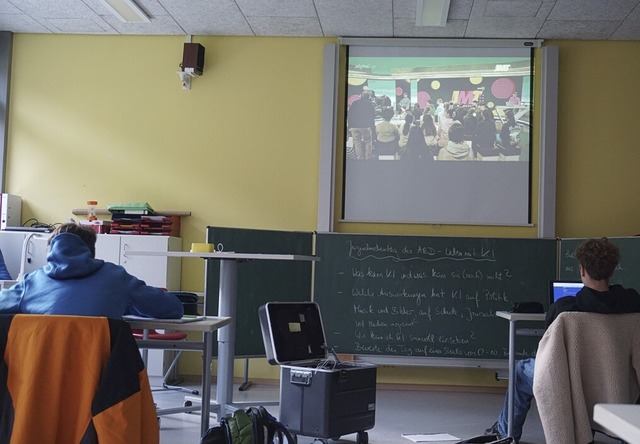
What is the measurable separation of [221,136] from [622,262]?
3466 millimetres

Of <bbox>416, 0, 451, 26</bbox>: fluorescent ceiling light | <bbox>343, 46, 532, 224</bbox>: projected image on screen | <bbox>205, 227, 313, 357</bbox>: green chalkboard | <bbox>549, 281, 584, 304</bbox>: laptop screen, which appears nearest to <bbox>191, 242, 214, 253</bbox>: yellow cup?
<bbox>205, 227, 313, 357</bbox>: green chalkboard

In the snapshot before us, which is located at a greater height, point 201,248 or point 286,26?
point 286,26

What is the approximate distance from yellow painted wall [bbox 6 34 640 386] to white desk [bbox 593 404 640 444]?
5.04 meters

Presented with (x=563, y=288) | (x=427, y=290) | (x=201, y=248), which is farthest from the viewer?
(x=427, y=290)

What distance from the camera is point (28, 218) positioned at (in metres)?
6.58

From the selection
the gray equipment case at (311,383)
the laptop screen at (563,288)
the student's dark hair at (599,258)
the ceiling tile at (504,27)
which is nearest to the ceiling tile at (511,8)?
the ceiling tile at (504,27)

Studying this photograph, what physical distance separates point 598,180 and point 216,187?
129 inches

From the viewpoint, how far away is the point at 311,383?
403 centimetres

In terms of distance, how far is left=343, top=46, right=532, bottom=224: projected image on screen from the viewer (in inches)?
247

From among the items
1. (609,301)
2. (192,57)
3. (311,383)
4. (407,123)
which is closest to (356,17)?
(407,123)

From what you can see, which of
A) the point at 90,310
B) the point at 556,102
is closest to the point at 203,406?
the point at 90,310

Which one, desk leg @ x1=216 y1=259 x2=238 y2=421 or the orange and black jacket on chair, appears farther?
desk leg @ x1=216 y1=259 x2=238 y2=421

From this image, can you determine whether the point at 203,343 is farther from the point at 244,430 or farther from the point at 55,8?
the point at 55,8

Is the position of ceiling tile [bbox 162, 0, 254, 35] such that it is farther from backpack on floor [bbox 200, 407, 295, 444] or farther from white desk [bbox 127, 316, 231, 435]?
backpack on floor [bbox 200, 407, 295, 444]
